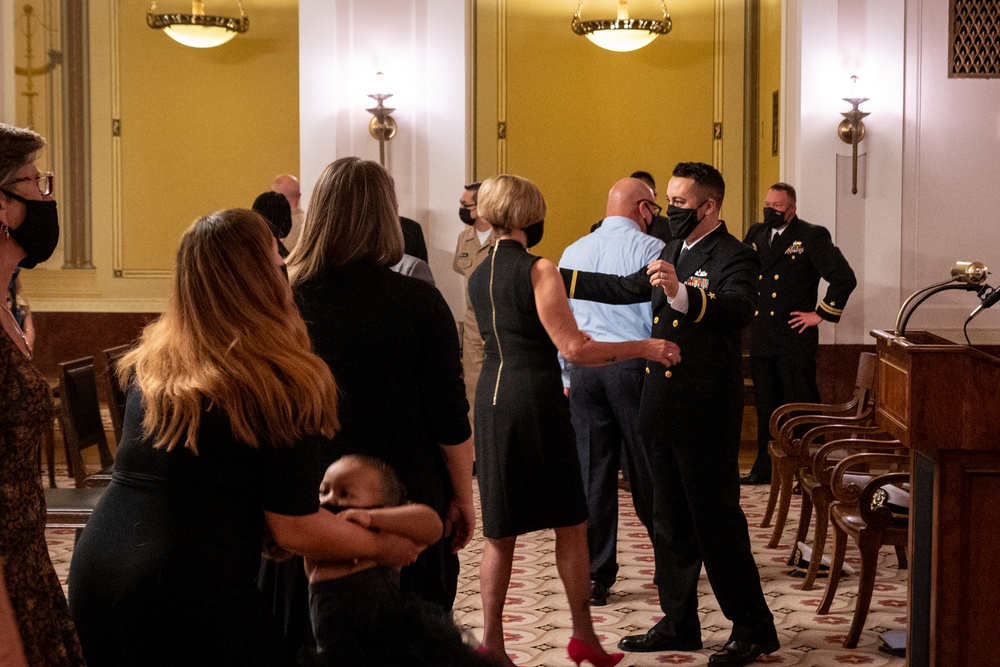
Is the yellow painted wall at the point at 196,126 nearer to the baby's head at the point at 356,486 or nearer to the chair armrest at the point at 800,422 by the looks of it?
the chair armrest at the point at 800,422

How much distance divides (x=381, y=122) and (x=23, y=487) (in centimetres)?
601

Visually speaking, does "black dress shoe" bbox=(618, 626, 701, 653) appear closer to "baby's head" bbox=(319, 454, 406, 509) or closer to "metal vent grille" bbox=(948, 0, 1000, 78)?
"baby's head" bbox=(319, 454, 406, 509)

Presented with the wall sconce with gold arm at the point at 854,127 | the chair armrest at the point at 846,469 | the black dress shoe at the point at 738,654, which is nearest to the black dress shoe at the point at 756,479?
the wall sconce with gold arm at the point at 854,127

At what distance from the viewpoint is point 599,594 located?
183 inches

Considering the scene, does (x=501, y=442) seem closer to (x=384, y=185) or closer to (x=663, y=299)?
(x=663, y=299)

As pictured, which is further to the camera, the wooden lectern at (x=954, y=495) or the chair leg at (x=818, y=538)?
the chair leg at (x=818, y=538)

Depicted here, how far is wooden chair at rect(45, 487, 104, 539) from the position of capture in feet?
12.7

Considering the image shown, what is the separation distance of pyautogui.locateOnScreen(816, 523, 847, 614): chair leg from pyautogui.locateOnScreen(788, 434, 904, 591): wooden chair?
18cm

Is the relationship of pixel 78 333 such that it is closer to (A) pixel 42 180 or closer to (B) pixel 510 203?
(B) pixel 510 203

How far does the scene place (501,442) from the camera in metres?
3.59

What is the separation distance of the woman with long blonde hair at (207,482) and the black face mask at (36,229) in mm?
361

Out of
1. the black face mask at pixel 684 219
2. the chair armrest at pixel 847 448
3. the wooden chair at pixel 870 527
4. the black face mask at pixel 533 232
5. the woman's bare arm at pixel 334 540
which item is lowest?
the wooden chair at pixel 870 527

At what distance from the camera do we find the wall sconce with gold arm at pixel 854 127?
7.50 meters

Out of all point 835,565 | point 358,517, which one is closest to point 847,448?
point 835,565
